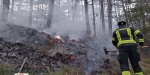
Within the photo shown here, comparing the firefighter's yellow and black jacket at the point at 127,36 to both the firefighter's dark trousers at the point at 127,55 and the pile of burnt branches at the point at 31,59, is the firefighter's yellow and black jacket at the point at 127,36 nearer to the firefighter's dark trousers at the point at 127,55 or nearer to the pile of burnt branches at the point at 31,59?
the firefighter's dark trousers at the point at 127,55

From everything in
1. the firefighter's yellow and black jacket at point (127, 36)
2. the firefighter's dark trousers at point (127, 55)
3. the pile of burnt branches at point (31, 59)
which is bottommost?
the pile of burnt branches at point (31, 59)

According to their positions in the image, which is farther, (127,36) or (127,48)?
(127,36)

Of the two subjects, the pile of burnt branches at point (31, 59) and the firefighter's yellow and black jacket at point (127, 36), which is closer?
the firefighter's yellow and black jacket at point (127, 36)

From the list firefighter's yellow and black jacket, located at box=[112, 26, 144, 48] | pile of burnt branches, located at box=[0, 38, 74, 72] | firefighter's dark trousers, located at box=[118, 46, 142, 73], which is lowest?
pile of burnt branches, located at box=[0, 38, 74, 72]

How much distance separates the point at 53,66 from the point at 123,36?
2969mm

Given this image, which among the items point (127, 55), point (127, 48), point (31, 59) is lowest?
point (31, 59)

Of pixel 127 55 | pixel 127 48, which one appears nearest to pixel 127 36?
pixel 127 48

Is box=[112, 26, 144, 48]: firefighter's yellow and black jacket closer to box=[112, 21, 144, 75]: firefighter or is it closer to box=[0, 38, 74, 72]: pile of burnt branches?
box=[112, 21, 144, 75]: firefighter

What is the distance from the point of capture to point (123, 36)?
5773mm

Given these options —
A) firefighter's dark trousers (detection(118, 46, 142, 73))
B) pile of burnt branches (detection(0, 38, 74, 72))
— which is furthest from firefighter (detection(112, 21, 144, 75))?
pile of burnt branches (detection(0, 38, 74, 72))

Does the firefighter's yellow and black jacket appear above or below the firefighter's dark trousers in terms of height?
above

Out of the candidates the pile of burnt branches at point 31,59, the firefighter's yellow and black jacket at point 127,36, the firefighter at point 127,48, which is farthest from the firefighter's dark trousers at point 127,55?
the pile of burnt branches at point 31,59

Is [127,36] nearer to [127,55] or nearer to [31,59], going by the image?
[127,55]

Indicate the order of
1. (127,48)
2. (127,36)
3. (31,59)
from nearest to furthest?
(127,48) < (127,36) < (31,59)
